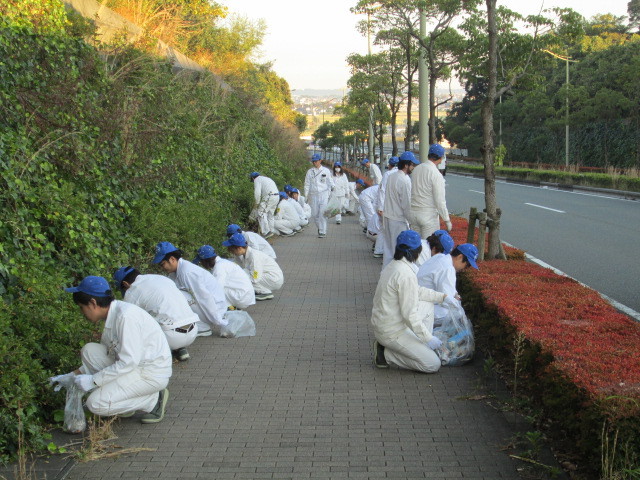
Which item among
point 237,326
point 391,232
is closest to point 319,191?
point 391,232

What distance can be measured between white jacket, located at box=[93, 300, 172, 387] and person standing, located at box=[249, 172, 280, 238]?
10620mm

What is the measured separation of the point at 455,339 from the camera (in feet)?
22.8

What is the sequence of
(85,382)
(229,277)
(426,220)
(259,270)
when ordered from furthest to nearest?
1. (426,220)
2. (259,270)
3. (229,277)
4. (85,382)

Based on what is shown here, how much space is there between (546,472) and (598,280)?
23.9 feet

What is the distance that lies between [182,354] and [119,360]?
6.20 ft

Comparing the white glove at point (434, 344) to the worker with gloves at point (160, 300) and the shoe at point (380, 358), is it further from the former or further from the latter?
the worker with gloves at point (160, 300)

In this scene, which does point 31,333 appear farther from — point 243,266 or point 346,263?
point 346,263

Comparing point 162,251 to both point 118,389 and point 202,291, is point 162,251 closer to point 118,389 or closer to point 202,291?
point 202,291

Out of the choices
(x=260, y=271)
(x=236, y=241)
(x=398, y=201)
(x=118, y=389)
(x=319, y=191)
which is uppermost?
(x=398, y=201)

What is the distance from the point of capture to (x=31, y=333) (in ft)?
17.7

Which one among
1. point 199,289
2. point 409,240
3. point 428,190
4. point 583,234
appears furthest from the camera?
point 583,234

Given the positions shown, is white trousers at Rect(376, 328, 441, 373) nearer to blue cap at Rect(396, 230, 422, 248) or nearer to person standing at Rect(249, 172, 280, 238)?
blue cap at Rect(396, 230, 422, 248)

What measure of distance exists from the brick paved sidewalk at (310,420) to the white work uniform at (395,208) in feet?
8.35

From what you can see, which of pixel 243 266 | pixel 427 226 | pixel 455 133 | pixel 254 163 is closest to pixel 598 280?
pixel 427 226
